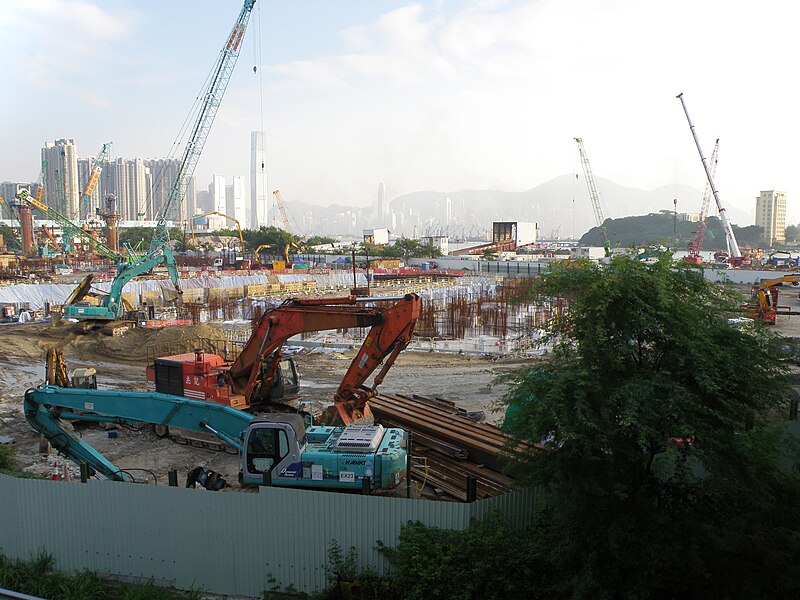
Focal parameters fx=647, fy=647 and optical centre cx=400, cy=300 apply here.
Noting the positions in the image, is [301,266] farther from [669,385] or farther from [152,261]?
[669,385]

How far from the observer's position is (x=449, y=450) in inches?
502

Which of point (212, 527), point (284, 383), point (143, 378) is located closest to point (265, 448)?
point (212, 527)

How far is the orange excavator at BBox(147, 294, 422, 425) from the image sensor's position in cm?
1312

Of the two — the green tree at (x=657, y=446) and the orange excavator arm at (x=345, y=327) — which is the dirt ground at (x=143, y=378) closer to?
the orange excavator arm at (x=345, y=327)

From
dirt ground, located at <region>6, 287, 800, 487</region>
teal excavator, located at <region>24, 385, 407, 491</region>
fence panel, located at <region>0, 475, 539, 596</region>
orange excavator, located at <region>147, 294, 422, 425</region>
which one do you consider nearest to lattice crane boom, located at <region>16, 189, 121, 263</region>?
dirt ground, located at <region>6, 287, 800, 487</region>

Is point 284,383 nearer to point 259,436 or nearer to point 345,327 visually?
point 345,327

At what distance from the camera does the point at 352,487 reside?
34.5 feet

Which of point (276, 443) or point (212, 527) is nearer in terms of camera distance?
point (212, 527)

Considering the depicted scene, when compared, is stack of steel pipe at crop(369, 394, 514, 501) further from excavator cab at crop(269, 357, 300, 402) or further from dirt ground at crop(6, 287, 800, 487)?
excavator cab at crop(269, 357, 300, 402)

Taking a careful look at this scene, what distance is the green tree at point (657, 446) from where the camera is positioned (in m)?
6.82

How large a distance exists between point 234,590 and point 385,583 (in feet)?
7.01

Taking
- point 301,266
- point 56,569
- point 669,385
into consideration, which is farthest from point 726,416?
point 301,266

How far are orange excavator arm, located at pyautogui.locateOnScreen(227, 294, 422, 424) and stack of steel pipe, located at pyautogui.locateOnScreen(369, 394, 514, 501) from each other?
4.21ft

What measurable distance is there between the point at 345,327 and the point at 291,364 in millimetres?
3172
